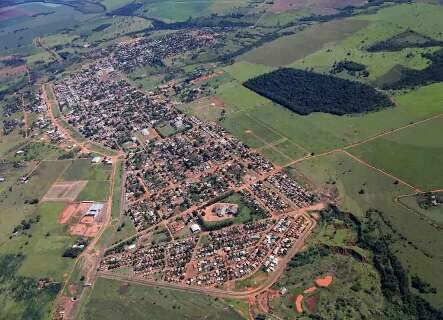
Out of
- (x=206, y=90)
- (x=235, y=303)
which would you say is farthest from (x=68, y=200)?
(x=206, y=90)

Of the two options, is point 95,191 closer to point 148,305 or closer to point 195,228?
point 195,228

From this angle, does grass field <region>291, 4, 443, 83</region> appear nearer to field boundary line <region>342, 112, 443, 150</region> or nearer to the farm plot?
field boundary line <region>342, 112, 443, 150</region>

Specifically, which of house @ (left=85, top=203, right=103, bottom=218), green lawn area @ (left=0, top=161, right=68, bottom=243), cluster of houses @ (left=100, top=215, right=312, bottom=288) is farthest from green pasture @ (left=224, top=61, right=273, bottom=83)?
cluster of houses @ (left=100, top=215, right=312, bottom=288)

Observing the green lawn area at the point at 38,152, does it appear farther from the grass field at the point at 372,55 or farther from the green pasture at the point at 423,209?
the green pasture at the point at 423,209

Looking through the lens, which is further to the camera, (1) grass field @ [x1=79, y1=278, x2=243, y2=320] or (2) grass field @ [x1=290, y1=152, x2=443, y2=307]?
(2) grass field @ [x1=290, y1=152, x2=443, y2=307]

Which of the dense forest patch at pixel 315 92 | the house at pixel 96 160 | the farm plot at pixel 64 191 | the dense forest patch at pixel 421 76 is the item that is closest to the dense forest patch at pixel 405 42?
the dense forest patch at pixel 421 76
